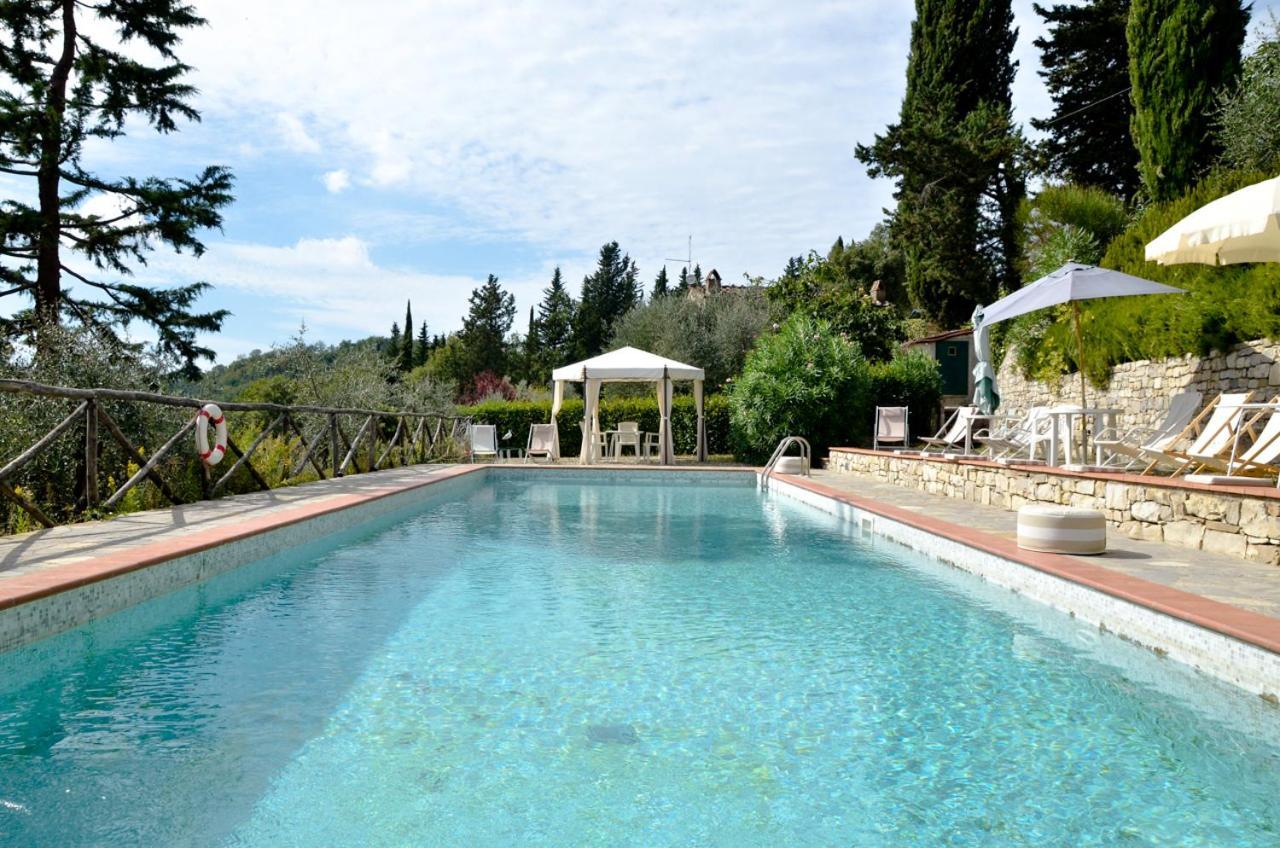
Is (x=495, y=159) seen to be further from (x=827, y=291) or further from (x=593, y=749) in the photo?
(x=827, y=291)

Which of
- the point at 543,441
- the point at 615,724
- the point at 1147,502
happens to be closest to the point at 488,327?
the point at 543,441

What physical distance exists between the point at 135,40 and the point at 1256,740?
2062 cm

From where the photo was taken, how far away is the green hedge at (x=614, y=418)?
66.8ft

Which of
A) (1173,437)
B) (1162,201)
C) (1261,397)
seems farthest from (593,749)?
(1162,201)

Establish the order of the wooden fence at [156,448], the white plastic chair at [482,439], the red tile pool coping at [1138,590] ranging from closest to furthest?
the red tile pool coping at [1138,590]
the wooden fence at [156,448]
the white plastic chair at [482,439]

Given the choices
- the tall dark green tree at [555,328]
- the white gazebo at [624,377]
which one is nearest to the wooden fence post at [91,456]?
the white gazebo at [624,377]

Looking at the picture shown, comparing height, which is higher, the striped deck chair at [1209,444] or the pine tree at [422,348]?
the pine tree at [422,348]

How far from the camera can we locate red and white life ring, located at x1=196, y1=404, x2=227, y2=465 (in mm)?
8047

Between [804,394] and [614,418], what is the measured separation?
18.5ft

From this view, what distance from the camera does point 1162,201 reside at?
16484 mm

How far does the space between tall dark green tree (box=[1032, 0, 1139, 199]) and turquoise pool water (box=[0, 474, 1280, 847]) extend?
78.4 ft

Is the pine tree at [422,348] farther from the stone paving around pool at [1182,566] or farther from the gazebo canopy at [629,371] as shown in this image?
the stone paving around pool at [1182,566]

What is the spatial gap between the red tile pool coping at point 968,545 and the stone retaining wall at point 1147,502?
44.6 inches

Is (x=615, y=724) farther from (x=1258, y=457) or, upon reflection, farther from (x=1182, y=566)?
(x=1258, y=457)
